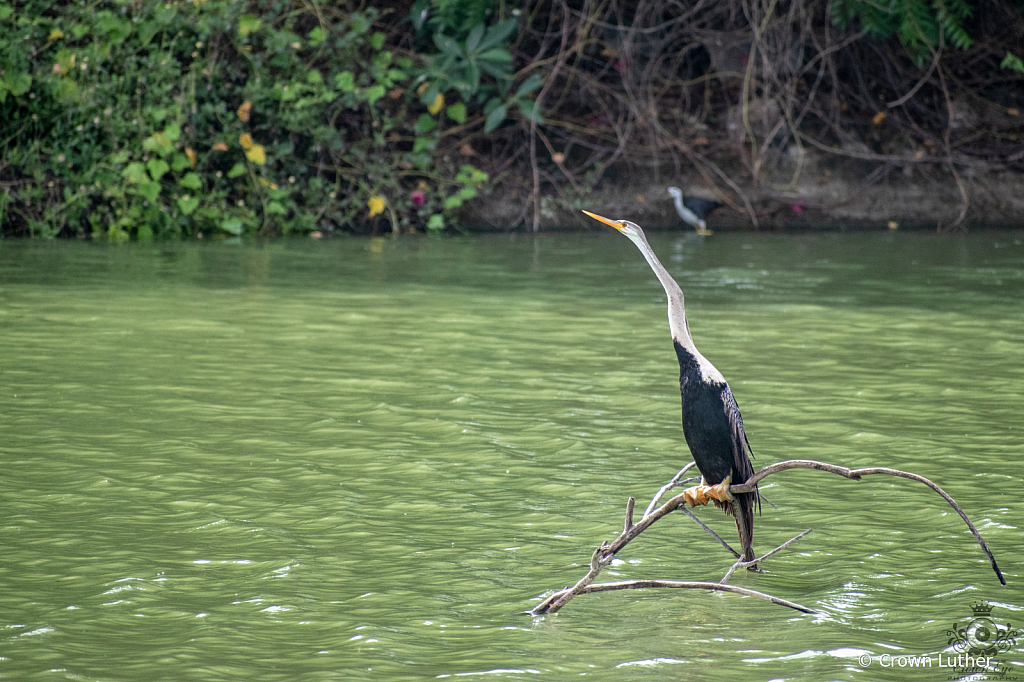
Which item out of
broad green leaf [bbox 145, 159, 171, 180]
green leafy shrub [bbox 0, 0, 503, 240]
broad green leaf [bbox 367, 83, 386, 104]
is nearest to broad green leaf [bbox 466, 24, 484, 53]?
green leafy shrub [bbox 0, 0, 503, 240]

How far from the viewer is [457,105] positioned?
41.0 feet

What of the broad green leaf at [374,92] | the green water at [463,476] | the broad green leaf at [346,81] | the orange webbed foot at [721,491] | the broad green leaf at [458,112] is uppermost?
the broad green leaf at [346,81]

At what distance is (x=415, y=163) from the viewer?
12.4 meters

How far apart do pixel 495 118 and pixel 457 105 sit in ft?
1.71

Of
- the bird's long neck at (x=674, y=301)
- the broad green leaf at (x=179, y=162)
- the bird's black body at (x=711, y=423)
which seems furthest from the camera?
the broad green leaf at (x=179, y=162)

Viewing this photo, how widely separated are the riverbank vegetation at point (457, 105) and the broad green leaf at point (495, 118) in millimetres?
20

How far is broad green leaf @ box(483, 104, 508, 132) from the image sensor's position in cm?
1217

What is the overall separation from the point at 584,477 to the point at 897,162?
32.3 ft

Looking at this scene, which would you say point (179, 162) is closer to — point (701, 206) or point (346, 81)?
point (346, 81)

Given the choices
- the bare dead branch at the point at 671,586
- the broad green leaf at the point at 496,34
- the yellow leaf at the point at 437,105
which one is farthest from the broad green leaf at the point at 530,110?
the bare dead branch at the point at 671,586

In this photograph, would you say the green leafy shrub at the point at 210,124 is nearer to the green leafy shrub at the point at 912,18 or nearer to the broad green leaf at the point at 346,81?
the broad green leaf at the point at 346,81

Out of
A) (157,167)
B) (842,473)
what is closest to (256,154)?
(157,167)

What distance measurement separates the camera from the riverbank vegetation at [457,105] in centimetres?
1105

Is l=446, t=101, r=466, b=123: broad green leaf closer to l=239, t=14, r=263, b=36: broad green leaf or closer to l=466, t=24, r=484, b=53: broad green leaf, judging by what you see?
l=466, t=24, r=484, b=53: broad green leaf
